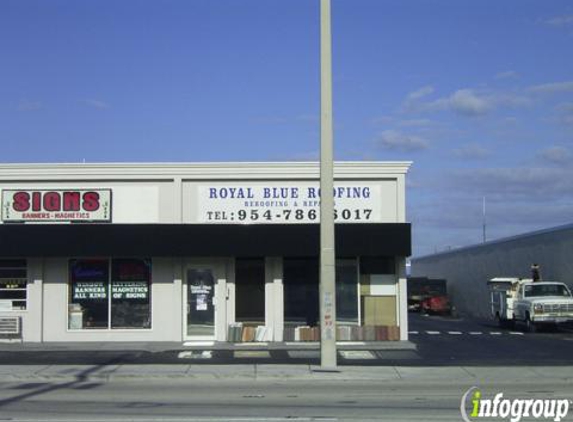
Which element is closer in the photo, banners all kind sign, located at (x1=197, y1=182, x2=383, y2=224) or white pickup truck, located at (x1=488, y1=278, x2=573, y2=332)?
banners all kind sign, located at (x1=197, y1=182, x2=383, y2=224)

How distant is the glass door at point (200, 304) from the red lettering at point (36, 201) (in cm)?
496

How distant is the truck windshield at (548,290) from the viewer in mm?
35750

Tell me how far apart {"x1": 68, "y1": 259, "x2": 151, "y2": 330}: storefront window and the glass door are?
1.25 m

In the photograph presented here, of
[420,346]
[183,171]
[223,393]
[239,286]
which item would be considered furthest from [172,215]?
[223,393]

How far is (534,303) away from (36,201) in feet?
68.5

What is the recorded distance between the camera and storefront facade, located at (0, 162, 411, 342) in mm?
25078

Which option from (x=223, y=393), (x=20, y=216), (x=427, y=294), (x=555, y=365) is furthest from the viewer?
(x=427, y=294)

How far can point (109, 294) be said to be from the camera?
2530 centimetres

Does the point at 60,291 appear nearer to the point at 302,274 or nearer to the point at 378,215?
the point at 302,274

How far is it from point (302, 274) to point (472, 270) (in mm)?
36576

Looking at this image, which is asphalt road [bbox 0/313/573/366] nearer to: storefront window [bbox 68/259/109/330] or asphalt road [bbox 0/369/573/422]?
storefront window [bbox 68/259/109/330]

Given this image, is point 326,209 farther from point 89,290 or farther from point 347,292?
point 89,290

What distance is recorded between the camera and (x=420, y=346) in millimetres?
25172

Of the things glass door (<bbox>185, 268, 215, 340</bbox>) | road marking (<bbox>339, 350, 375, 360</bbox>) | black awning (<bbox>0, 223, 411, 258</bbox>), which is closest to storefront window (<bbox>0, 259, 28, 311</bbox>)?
black awning (<bbox>0, 223, 411, 258</bbox>)
